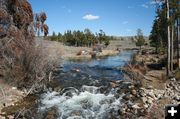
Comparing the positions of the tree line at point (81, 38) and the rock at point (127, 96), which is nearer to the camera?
the rock at point (127, 96)

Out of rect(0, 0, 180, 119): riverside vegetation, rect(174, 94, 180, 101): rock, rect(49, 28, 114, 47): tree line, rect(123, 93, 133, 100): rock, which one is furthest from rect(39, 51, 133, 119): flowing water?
rect(49, 28, 114, 47): tree line

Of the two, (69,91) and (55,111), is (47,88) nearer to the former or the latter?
(69,91)

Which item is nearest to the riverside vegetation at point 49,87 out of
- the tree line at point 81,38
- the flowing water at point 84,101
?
the flowing water at point 84,101

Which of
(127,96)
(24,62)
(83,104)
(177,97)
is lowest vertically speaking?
(83,104)

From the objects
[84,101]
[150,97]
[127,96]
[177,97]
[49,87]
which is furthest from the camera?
[49,87]

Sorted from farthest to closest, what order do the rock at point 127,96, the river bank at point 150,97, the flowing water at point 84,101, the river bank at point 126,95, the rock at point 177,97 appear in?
the rock at point 127,96
the rock at point 177,97
the flowing water at point 84,101
the river bank at point 126,95
the river bank at point 150,97

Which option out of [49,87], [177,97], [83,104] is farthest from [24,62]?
[177,97]

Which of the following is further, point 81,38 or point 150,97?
point 81,38

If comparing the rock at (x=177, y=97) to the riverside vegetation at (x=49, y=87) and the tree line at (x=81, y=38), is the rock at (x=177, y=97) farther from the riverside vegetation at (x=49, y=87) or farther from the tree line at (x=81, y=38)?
the tree line at (x=81, y=38)

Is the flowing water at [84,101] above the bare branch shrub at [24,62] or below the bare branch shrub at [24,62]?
below

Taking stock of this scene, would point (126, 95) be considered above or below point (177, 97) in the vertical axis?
below

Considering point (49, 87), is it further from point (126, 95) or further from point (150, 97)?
point (150, 97)

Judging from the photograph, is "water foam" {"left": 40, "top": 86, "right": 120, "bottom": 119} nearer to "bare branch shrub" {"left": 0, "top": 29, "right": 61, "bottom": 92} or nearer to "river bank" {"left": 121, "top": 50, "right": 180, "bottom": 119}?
"river bank" {"left": 121, "top": 50, "right": 180, "bottom": 119}

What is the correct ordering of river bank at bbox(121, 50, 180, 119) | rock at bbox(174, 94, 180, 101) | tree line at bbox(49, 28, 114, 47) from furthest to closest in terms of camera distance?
tree line at bbox(49, 28, 114, 47)
rock at bbox(174, 94, 180, 101)
river bank at bbox(121, 50, 180, 119)
